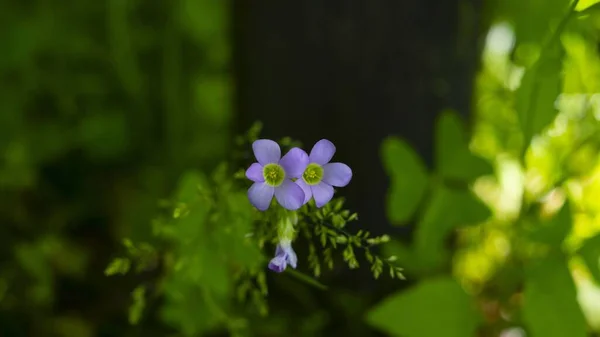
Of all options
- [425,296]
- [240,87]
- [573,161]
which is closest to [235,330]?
[425,296]

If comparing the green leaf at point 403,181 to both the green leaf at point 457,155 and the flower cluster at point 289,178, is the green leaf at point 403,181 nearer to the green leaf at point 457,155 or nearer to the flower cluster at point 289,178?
the green leaf at point 457,155

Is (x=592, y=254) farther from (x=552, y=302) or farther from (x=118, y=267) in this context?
(x=118, y=267)

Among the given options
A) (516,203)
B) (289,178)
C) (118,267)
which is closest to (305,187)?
(289,178)

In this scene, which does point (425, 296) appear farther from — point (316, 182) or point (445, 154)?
point (316, 182)

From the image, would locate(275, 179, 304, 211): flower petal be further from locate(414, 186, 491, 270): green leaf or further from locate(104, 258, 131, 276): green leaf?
locate(414, 186, 491, 270): green leaf

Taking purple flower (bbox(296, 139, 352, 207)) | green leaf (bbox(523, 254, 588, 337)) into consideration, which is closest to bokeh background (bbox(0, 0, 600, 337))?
green leaf (bbox(523, 254, 588, 337))

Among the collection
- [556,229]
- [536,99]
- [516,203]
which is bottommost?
[556,229]

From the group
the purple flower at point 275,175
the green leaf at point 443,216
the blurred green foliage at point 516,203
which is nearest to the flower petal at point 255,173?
the purple flower at point 275,175
